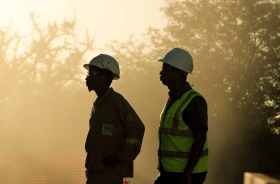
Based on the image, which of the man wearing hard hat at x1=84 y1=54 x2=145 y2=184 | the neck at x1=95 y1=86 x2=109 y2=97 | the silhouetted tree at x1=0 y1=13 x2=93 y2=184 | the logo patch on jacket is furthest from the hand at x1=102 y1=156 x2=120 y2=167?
the silhouetted tree at x1=0 y1=13 x2=93 y2=184

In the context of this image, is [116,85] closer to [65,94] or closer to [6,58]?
[65,94]

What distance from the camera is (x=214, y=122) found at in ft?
123

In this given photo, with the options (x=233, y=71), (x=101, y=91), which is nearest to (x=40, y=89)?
(x=233, y=71)

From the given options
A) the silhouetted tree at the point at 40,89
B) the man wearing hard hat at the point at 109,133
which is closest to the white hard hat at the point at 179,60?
the man wearing hard hat at the point at 109,133

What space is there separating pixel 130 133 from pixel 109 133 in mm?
204

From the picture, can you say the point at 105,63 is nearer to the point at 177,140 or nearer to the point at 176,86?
the point at 176,86

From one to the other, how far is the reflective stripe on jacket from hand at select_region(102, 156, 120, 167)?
48 centimetres

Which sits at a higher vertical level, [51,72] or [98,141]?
[51,72]

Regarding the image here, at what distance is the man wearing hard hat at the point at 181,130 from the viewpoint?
4.34 metres

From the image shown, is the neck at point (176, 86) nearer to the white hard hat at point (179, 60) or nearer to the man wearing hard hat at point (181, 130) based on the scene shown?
the man wearing hard hat at point (181, 130)

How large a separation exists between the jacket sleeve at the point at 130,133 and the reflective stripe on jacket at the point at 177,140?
36 cm

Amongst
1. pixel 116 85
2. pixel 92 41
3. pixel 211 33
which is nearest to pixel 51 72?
pixel 92 41

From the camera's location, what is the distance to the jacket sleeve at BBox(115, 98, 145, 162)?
16.1ft

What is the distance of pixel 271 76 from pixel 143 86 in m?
9.98
